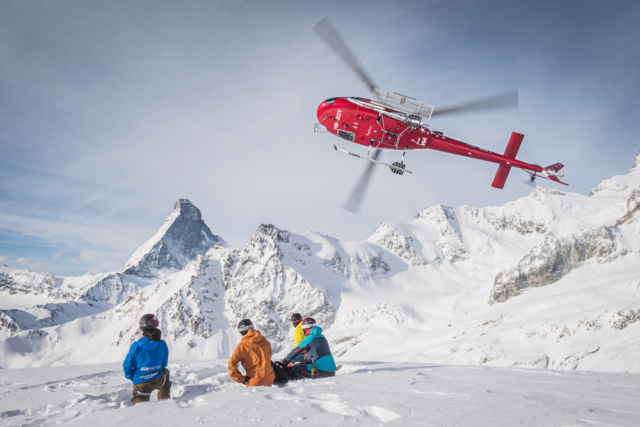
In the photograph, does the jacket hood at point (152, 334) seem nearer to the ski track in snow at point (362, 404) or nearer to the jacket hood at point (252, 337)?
the ski track in snow at point (362, 404)

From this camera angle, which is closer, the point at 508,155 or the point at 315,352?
the point at 315,352

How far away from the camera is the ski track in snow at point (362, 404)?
16.0ft

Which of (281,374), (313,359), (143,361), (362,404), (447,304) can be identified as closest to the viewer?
(362,404)

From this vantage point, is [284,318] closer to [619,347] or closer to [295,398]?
[619,347]

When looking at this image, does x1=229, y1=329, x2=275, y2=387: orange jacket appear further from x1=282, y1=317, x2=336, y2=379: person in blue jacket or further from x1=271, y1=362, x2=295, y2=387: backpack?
x1=282, y1=317, x2=336, y2=379: person in blue jacket

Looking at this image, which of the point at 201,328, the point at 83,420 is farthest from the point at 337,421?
the point at 201,328

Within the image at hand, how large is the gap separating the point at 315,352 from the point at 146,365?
13.4 ft

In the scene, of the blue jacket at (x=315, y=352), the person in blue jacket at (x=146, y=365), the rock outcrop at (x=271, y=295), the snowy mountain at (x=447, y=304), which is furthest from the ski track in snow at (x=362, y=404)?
the rock outcrop at (x=271, y=295)

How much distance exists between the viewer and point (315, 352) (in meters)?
9.31

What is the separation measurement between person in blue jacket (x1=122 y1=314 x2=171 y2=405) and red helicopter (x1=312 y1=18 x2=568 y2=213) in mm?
10900

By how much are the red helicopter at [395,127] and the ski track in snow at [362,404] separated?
33.9ft

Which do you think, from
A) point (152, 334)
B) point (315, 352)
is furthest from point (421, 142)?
point (152, 334)

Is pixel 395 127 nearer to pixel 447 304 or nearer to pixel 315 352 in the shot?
pixel 315 352

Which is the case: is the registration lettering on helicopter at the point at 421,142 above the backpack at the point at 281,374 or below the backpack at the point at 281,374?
above
